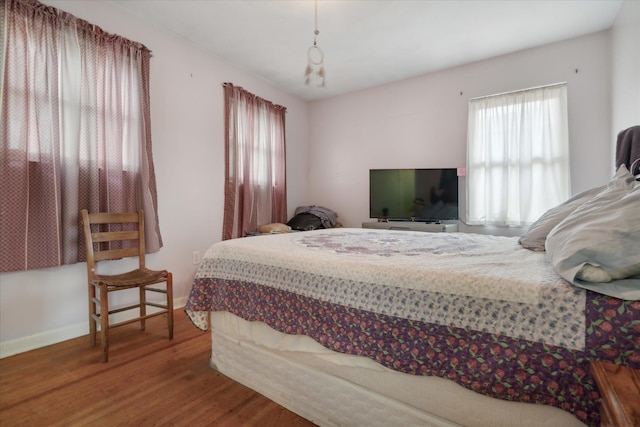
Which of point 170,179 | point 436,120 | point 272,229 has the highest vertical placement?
point 436,120

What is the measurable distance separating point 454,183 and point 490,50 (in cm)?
150

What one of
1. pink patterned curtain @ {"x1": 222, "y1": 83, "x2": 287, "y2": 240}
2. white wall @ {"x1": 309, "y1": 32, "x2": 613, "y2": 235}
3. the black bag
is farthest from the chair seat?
white wall @ {"x1": 309, "y1": 32, "x2": 613, "y2": 235}

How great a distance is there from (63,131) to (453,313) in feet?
A: 9.31

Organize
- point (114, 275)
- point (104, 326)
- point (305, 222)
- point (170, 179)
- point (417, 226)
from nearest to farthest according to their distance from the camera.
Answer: point (104, 326) → point (114, 275) → point (170, 179) → point (417, 226) → point (305, 222)

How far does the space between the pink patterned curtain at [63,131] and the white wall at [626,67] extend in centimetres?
393

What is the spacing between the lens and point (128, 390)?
1.63 metres

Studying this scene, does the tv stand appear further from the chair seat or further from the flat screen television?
the chair seat

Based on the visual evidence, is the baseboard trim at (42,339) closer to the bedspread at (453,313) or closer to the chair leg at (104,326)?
the chair leg at (104,326)

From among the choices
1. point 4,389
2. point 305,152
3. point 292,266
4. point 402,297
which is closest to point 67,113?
point 4,389

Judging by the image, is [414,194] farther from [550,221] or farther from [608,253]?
[608,253]

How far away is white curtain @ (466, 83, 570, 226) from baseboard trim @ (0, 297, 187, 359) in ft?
13.0

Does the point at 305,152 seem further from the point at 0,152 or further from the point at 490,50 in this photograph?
the point at 0,152

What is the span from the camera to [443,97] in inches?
150

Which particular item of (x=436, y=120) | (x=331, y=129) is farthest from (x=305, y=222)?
(x=436, y=120)
